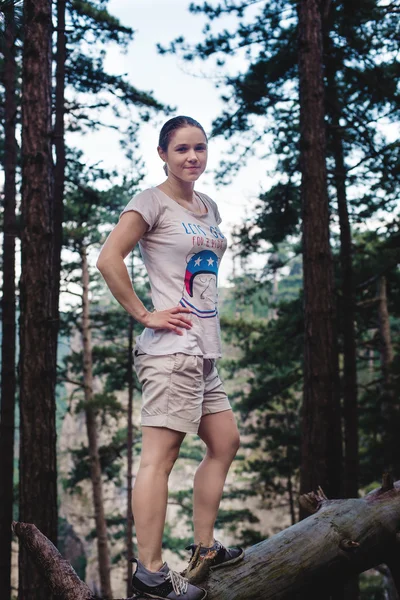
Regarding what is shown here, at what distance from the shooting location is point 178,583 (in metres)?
2.33

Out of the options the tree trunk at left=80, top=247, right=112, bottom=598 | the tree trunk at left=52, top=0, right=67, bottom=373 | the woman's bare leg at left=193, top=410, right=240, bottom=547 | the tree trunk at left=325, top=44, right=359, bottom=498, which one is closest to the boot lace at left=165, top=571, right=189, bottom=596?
the woman's bare leg at left=193, top=410, right=240, bottom=547

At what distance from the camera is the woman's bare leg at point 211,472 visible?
273 centimetres

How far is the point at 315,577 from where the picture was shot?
276cm

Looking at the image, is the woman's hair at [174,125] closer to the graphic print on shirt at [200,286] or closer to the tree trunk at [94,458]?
the graphic print on shirt at [200,286]

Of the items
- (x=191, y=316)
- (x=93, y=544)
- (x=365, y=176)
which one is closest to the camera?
(x=191, y=316)

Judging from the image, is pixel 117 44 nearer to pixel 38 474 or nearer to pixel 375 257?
pixel 375 257

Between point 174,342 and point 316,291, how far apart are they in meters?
3.46

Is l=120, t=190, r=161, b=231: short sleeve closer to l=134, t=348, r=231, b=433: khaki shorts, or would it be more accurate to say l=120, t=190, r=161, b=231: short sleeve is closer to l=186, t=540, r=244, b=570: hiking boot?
l=134, t=348, r=231, b=433: khaki shorts

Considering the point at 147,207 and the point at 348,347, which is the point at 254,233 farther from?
the point at 147,207

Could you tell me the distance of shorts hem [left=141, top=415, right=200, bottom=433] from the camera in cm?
249

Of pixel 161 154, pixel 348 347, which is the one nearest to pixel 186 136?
pixel 161 154

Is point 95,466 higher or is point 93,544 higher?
point 95,466

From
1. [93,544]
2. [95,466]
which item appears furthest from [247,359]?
[93,544]

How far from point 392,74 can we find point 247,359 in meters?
8.59
